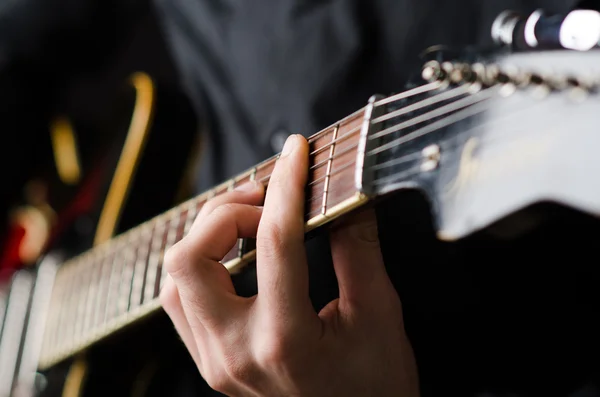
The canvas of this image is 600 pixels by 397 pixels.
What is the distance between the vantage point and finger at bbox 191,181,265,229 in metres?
0.45

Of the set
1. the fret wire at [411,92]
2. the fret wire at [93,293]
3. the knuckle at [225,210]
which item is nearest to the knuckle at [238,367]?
the knuckle at [225,210]

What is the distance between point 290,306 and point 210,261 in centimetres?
7

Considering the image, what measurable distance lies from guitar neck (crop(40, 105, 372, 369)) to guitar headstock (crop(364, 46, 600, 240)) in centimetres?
2

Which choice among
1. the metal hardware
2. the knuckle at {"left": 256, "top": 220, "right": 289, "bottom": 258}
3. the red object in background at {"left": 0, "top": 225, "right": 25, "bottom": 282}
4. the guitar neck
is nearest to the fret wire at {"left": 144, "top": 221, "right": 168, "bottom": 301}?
the guitar neck

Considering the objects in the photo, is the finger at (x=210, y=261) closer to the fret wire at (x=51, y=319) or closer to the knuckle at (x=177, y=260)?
the knuckle at (x=177, y=260)

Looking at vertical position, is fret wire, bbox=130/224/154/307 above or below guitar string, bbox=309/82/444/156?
below

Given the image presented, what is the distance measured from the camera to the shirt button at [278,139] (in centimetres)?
61

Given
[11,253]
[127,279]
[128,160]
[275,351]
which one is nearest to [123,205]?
[128,160]

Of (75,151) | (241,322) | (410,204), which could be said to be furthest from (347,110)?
(75,151)

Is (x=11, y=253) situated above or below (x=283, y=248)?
below

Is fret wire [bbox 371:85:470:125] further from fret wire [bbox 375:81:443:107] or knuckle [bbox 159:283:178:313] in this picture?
knuckle [bbox 159:283:178:313]

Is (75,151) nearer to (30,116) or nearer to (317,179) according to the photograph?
(30,116)

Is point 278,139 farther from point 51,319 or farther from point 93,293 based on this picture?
point 51,319

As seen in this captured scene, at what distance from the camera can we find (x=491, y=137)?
316 mm
